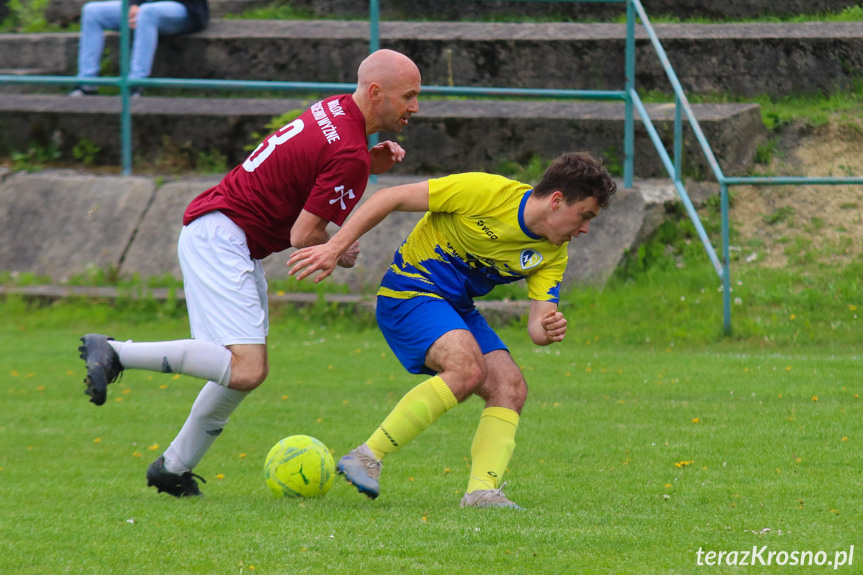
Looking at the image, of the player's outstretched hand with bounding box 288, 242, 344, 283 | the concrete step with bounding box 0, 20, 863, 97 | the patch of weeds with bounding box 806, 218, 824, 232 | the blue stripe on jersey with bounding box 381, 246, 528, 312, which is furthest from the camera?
the concrete step with bounding box 0, 20, 863, 97

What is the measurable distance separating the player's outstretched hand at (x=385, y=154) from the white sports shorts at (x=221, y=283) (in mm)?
888

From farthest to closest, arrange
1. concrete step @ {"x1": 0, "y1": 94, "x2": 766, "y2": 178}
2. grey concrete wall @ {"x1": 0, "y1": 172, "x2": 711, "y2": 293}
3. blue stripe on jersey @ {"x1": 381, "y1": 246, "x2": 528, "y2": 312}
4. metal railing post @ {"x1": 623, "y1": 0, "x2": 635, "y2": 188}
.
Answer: concrete step @ {"x1": 0, "y1": 94, "x2": 766, "y2": 178}, metal railing post @ {"x1": 623, "y1": 0, "x2": 635, "y2": 188}, grey concrete wall @ {"x1": 0, "y1": 172, "x2": 711, "y2": 293}, blue stripe on jersey @ {"x1": 381, "y1": 246, "x2": 528, "y2": 312}

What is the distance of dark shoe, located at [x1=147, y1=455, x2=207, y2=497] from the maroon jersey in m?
1.11

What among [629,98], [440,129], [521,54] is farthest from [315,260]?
[521,54]

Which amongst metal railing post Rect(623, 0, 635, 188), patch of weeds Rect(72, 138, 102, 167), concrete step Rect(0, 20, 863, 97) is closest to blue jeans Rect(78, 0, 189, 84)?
concrete step Rect(0, 20, 863, 97)

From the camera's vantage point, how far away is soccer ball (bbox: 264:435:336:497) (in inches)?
199

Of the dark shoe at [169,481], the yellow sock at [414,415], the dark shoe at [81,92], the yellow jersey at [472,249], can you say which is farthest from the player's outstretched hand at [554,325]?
the dark shoe at [81,92]

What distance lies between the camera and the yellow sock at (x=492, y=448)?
16.1 feet

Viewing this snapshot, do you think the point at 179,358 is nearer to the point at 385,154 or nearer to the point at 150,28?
the point at 385,154

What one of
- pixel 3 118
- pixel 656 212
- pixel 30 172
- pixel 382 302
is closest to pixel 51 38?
pixel 3 118

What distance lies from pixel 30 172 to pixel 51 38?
3.16 m

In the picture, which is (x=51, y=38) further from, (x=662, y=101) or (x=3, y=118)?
(x=662, y=101)

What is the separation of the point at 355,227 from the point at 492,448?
1198 mm

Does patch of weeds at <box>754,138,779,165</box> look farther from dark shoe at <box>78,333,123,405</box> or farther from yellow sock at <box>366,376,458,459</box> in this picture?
dark shoe at <box>78,333,123,405</box>
